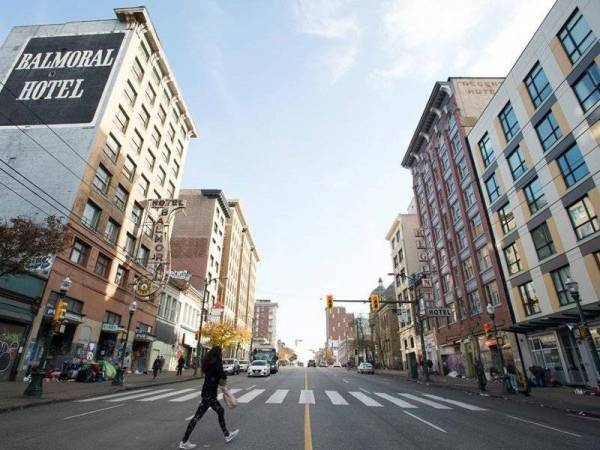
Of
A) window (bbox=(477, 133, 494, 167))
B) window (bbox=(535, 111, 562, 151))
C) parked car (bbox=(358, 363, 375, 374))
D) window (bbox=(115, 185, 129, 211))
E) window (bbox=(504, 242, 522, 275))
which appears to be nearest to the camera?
window (bbox=(535, 111, 562, 151))

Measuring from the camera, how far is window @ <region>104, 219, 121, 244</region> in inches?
1100

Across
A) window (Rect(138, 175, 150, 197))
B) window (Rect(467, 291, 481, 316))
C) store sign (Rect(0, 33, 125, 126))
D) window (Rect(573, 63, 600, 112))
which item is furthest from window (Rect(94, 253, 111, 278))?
window (Rect(573, 63, 600, 112))

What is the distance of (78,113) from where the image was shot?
89.2 ft

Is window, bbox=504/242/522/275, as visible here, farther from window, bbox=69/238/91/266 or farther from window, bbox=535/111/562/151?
window, bbox=69/238/91/266

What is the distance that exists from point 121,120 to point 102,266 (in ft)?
41.6

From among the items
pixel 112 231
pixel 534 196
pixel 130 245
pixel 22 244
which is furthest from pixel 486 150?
pixel 22 244

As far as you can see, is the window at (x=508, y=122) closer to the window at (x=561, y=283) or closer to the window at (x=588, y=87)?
the window at (x=588, y=87)

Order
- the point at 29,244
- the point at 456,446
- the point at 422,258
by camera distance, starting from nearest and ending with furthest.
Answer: the point at 456,446
the point at 29,244
the point at 422,258

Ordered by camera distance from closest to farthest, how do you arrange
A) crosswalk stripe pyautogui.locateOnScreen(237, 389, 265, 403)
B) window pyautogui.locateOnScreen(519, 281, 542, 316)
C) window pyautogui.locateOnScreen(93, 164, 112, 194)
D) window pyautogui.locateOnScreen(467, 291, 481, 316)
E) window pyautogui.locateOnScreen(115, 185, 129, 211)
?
1. crosswalk stripe pyautogui.locateOnScreen(237, 389, 265, 403)
2. window pyautogui.locateOnScreen(519, 281, 542, 316)
3. window pyautogui.locateOnScreen(93, 164, 112, 194)
4. window pyautogui.locateOnScreen(115, 185, 129, 211)
5. window pyautogui.locateOnScreen(467, 291, 481, 316)

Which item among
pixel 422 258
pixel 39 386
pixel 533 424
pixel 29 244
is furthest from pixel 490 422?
pixel 422 258

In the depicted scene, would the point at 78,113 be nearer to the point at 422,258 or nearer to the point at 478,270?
the point at 478,270

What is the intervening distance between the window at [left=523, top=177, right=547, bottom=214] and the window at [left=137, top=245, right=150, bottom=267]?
1317 inches

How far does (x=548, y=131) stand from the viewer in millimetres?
23922

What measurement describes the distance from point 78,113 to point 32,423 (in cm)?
2547
